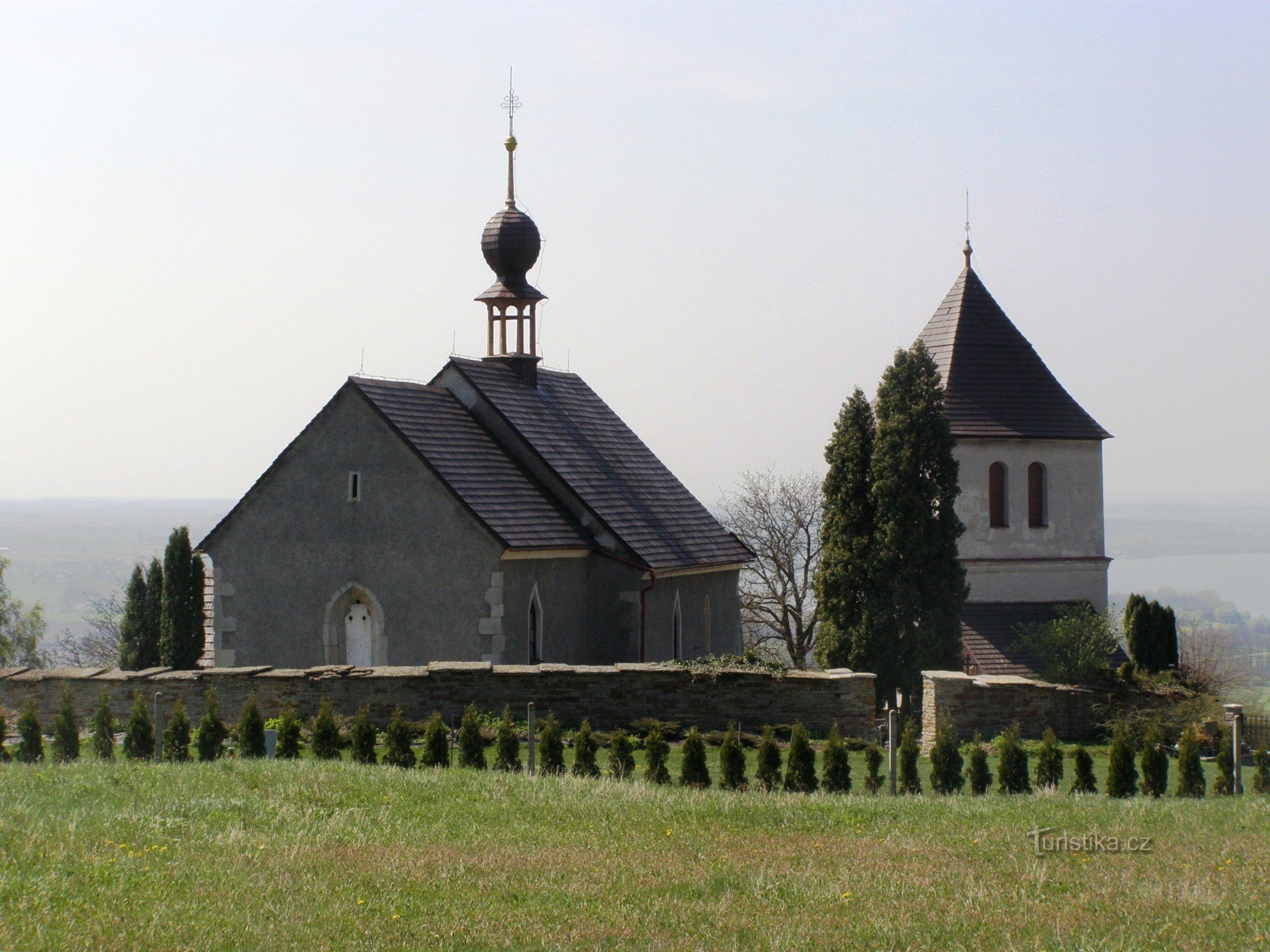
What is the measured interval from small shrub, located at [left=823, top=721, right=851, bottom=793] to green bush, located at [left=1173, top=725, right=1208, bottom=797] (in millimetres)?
3706

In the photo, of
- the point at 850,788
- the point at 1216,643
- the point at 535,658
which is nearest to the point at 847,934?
the point at 850,788

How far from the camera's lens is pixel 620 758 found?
1606 centimetres

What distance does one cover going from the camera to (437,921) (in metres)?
8.47

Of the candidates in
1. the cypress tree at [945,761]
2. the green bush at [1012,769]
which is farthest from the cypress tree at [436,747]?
the green bush at [1012,769]

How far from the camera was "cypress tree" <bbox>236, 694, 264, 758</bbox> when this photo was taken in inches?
662

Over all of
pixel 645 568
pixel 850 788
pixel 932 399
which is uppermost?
pixel 932 399

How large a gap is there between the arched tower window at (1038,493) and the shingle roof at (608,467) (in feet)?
26.7

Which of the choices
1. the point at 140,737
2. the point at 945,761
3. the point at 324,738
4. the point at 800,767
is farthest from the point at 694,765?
the point at 140,737

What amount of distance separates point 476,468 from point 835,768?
11.6 metres

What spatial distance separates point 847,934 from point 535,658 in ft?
53.9

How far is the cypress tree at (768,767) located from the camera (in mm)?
15430

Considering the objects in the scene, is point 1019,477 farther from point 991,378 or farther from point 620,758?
point 620,758

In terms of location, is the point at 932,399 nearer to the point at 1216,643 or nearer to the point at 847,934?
the point at 847,934

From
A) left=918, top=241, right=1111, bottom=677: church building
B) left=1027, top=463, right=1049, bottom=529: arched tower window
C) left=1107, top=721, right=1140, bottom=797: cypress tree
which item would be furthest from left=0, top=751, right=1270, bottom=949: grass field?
left=1027, top=463, right=1049, bottom=529: arched tower window
